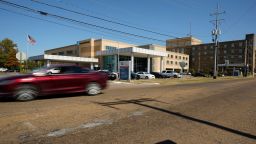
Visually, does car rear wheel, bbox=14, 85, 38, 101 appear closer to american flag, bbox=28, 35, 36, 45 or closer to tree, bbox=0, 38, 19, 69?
american flag, bbox=28, 35, 36, 45

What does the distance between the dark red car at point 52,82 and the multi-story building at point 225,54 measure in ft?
316

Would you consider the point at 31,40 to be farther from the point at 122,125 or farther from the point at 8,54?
the point at 8,54

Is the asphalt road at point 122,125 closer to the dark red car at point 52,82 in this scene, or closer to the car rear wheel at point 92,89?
the dark red car at point 52,82

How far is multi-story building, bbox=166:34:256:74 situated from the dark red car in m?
96.3

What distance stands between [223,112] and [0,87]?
8507 mm

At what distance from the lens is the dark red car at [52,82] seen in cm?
868

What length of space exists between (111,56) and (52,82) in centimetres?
4818

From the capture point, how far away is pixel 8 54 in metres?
76.9

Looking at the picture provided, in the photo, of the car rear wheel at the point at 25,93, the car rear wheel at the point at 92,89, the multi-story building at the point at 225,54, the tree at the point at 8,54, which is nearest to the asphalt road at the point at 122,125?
the car rear wheel at the point at 25,93

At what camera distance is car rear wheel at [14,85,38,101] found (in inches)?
345

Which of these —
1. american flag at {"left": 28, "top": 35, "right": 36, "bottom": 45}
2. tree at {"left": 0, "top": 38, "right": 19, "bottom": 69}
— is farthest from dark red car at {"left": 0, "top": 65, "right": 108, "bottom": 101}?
tree at {"left": 0, "top": 38, "right": 19, "bottom": 69}

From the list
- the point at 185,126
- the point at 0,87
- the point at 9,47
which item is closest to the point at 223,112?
the point at 185,126

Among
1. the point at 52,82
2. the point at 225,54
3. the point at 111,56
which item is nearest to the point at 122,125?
the point at 52,82

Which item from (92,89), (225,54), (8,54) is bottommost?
(92,89)
